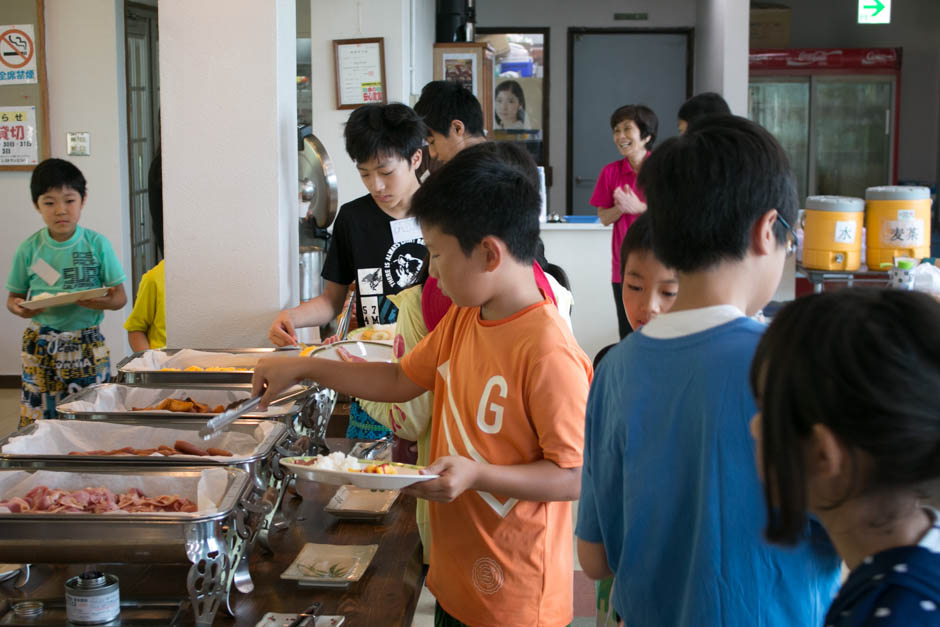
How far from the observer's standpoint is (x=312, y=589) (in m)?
1.45

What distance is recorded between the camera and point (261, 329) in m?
2.65

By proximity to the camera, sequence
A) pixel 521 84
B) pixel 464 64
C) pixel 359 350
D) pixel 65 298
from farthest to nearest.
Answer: pixel 521 84 < pixel 464 64 < pixel 65 298 < pixel 359 350

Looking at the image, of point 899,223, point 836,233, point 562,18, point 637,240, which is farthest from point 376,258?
point 562,18

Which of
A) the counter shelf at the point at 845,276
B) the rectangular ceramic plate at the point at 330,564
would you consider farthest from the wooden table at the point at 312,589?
the counter shelf at the point at 845,276

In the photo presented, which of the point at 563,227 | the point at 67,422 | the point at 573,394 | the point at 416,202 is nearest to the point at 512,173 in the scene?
the point at 416,202

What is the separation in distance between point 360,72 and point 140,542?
4349 mm

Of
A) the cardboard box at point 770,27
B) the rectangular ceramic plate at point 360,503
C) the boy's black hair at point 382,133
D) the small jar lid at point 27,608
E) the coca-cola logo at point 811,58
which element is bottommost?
the small jar lid at point 27,608

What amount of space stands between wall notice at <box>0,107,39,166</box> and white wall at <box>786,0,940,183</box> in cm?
723

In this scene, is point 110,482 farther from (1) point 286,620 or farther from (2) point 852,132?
(2) point 852,132

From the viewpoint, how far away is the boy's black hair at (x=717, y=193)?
3.14 feet

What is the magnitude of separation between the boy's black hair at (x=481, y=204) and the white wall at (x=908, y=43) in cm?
908

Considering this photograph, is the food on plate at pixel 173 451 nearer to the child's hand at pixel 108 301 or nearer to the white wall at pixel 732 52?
the child's hand at pixel 108 301

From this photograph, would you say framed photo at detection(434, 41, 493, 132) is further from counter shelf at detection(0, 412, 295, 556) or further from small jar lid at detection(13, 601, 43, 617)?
small jar lid at detection(13, 601, 43, 617)

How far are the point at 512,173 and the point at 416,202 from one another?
0.48 ft
